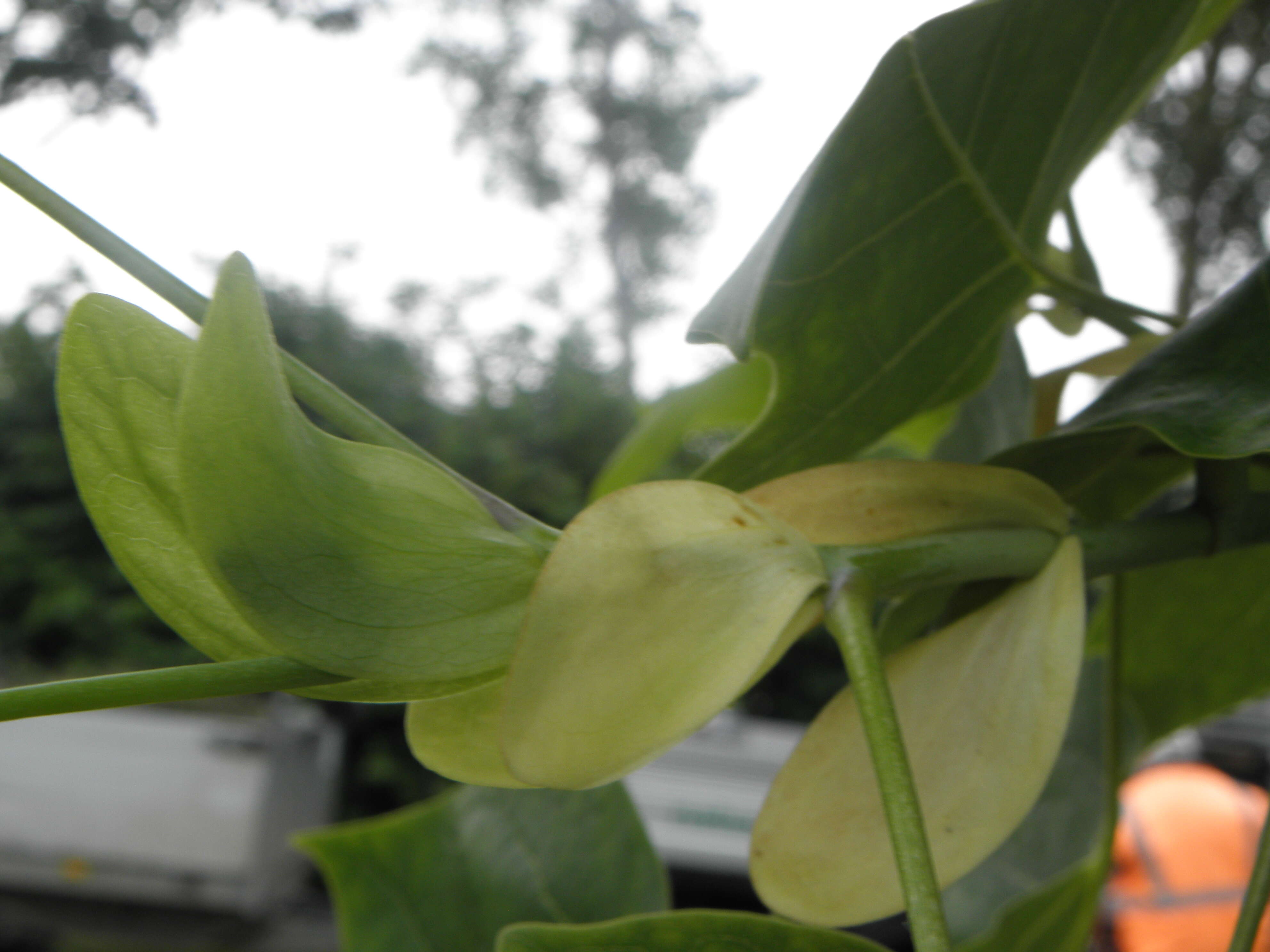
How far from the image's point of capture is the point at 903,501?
0.14 meters

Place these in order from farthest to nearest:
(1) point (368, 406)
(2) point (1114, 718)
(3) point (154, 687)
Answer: (1) point (368, 406)
(2) point (1114, 718)
(3) point (154, 687)

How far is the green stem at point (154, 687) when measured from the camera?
98mm

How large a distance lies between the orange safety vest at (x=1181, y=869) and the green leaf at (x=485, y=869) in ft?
5.29

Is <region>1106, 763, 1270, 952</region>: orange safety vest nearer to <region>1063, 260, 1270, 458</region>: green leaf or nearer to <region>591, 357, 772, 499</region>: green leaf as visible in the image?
<region>591, 357, 772, 499</region>: green leaf

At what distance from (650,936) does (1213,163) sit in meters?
3.20

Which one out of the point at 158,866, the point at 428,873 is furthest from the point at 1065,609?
the point at 158,866

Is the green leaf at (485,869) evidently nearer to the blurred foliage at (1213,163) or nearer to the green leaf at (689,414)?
the green leaf at (689,414)

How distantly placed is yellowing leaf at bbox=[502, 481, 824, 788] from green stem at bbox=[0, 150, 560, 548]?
0.04 ft

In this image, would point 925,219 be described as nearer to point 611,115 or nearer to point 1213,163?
point 1213,163

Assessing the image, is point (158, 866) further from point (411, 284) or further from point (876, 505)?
point (876, 505)

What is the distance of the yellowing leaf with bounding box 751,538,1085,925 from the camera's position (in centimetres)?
14

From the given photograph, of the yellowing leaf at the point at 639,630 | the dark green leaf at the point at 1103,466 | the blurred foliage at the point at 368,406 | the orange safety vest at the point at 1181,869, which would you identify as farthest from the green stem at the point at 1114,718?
the blurred foliage at the point at 368,406

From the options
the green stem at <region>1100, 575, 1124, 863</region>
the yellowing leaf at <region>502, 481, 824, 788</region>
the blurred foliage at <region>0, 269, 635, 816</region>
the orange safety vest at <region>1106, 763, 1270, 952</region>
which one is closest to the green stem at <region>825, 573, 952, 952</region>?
the yellowing leaf at <region>502, 481, 824, 788</region>

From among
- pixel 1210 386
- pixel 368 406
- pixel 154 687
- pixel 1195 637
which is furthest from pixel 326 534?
pixel 368 406
